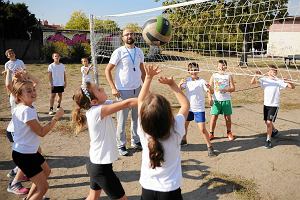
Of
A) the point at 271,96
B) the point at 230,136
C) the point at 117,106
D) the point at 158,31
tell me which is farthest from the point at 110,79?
the point at 271,96

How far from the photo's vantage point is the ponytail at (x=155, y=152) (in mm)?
2306

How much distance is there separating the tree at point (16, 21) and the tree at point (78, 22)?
32.0 ft

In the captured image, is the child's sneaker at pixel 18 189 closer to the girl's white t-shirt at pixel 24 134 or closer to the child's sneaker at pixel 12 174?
the child's sneaker at pixel 12 174

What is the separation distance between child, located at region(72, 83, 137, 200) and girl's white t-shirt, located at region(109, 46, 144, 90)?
2.07m

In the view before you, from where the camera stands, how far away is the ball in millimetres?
5137

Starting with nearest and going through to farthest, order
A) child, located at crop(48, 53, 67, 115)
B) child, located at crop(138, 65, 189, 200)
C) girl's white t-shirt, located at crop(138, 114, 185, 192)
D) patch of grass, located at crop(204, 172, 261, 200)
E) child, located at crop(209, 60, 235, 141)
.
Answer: child, located at crop(138, 65, 189, 200) → girl's white t-shirt, located at crop(138, 114, 185, 192) → patch of grass, located at crop(204, 172, 261, 200) → child, located at crop(209, 60, 235, 141) → child, located at crop(48, 53, 67, 115)

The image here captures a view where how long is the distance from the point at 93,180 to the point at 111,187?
0.21m

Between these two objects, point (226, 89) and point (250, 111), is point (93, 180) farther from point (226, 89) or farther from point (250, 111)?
point (250, 111)

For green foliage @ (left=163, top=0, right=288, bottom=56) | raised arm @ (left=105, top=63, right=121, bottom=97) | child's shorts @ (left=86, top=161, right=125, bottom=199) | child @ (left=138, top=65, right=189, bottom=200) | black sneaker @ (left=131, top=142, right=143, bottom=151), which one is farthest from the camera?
green foliage @ (left=163, top=0, right=288, bottom=56)

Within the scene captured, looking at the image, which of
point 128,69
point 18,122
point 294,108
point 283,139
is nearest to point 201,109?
point 128,69

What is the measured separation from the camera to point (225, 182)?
420 centimetres

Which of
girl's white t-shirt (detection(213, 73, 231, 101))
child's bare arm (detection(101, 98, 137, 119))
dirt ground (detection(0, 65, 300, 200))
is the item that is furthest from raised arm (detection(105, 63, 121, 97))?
child's bare arm (detection(101, 98, 137, 119))

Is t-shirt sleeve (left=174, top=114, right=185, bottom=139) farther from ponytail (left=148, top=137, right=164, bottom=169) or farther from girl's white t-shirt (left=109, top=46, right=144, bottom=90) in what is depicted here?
girl's white t-shirt (left=109, top=46, right=144, bottom=90)

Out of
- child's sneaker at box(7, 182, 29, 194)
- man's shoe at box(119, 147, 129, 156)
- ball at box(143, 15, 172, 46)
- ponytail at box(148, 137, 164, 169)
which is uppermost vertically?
ball at box(143, 15, 172, 46)
